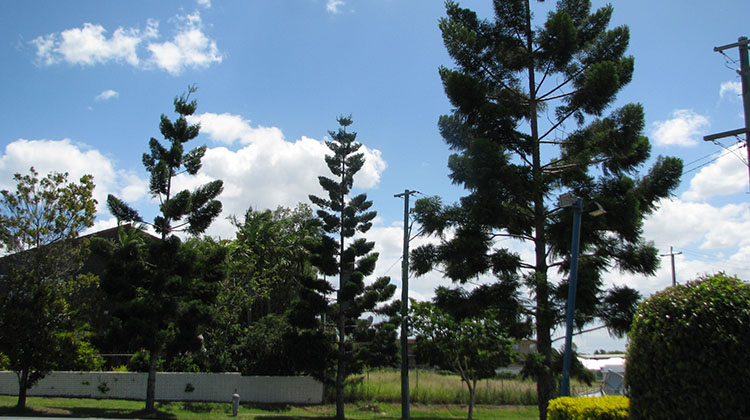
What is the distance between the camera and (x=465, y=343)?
56.6ft

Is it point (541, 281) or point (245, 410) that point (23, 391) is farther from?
point (541, 281)

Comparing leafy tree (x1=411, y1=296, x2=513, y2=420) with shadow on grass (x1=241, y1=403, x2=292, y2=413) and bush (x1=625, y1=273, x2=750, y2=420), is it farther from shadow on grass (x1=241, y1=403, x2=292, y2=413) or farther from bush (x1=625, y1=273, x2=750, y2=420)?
bush (x1=625, y1=273, x2=750, y2=420)

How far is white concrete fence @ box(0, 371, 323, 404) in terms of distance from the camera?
21.8 meters

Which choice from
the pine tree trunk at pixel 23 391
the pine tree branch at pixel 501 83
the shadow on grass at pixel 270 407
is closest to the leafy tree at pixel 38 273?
the pine tree trunk at pixel 23 391

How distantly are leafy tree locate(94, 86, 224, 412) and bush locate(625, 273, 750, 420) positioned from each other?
16284mm

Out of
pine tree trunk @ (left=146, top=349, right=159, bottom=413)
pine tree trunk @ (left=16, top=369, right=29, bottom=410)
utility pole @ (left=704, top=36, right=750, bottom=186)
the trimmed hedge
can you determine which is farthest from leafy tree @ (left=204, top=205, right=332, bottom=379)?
utility pole @ (left=704, top=36, right=750, bottom=186)

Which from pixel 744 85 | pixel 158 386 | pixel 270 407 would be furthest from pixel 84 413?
pixel 744 85

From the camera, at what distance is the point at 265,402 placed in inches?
899

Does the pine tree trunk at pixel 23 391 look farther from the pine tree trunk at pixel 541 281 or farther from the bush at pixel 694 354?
the bush at pixel 694 354

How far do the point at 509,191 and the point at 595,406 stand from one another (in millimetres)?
9719

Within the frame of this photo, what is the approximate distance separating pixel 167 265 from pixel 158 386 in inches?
256

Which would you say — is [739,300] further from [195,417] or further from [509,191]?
[195,417]

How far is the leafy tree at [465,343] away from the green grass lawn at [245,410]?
4430 mm

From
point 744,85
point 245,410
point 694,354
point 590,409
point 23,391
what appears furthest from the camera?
point 245,410
